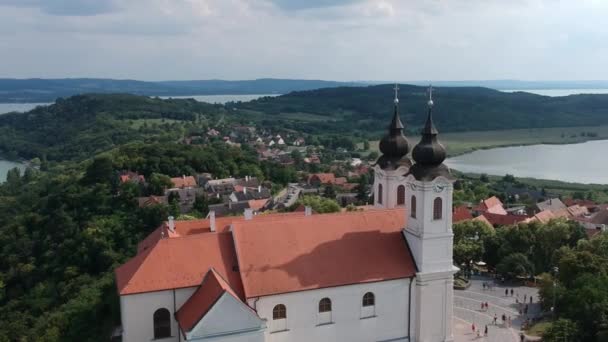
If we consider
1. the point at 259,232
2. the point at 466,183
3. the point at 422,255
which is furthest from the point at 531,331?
the point at 466,183

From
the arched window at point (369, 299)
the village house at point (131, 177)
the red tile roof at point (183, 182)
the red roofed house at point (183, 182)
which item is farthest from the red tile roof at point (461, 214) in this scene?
the arched window at point (369, 299)

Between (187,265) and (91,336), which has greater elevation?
(187,265)

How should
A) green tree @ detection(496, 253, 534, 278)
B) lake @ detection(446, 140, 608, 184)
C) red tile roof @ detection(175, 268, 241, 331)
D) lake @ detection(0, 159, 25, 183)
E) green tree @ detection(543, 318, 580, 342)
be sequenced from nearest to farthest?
red tile roof @ detection(175, 268, 241, 331)
green tree @ detection(543, 318, 580, 342)
green tree @ detection(496, 253, 534, 278)
lake @ detection(446, 140, 608, 184)
lake @ detection(0, 159, 25, 183)

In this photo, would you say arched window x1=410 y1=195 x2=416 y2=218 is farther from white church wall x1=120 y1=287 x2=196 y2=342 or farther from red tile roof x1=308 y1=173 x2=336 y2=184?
red tile roof x1=308 y1=173 x2=336 y2=184

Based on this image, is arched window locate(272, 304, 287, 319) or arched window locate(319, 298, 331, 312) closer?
arched window locate(272, 304, 287, 319)

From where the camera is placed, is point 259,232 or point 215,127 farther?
point 215,127

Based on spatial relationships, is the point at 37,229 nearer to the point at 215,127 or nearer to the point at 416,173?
the point at 416,173

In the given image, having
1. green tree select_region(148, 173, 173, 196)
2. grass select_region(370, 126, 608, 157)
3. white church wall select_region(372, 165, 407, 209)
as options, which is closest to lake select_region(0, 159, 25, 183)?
green tree select_region(148, 173, 173, 196)
